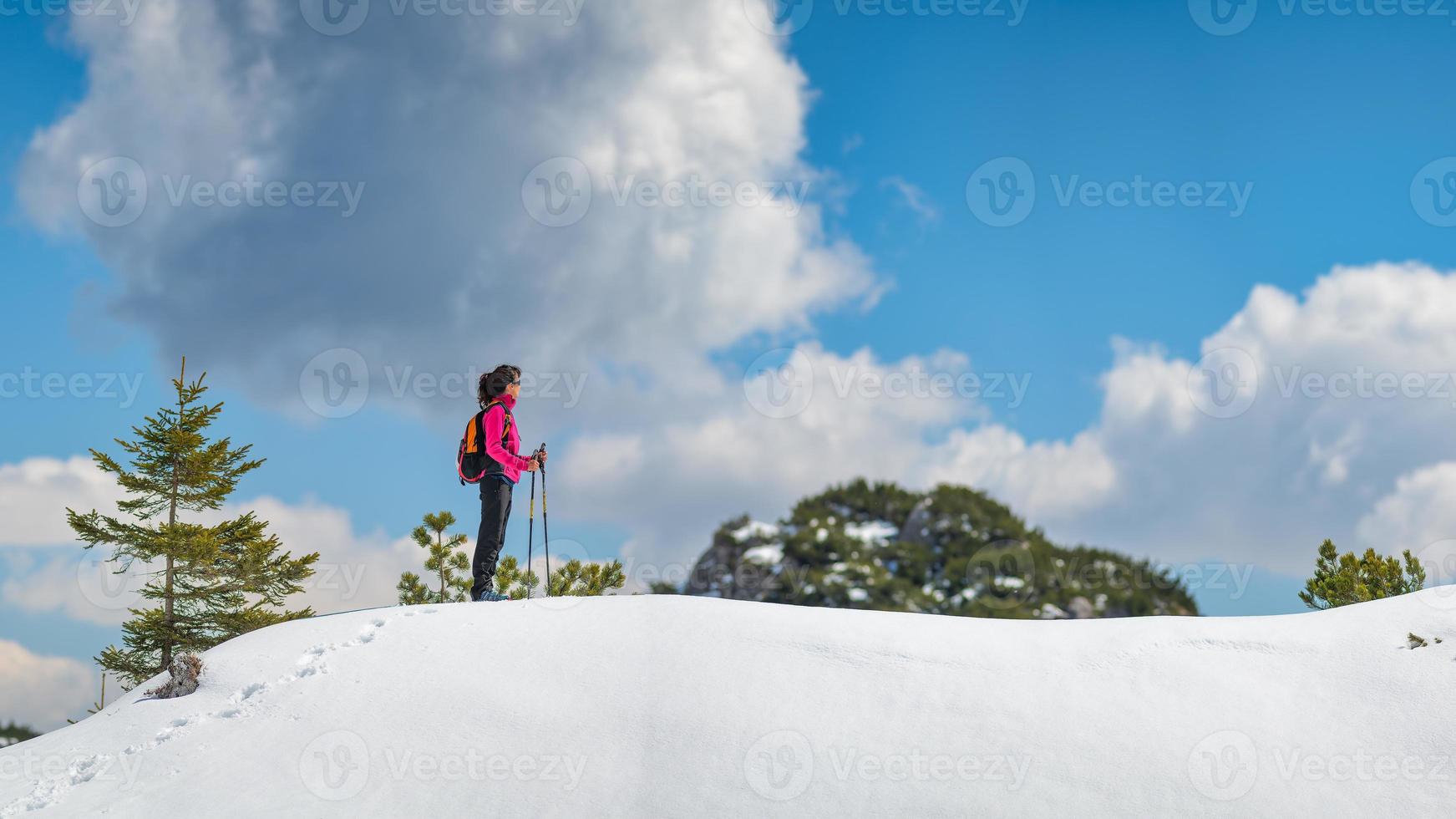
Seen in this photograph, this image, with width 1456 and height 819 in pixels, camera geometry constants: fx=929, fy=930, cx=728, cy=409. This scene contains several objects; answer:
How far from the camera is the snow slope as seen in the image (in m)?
6.11

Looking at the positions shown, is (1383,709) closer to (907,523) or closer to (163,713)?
(163,713)

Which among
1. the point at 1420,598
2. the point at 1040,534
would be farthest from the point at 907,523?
the point at 1420,598

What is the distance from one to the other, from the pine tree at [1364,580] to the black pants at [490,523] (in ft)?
34.9

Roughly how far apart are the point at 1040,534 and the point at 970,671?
118 ft

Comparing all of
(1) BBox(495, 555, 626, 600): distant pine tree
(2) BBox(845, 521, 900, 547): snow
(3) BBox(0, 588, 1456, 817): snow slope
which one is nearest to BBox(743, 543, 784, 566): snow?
(2) BBox(845, 521, 900, 547): snow

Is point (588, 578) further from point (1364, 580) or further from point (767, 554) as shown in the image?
point (767, 554)

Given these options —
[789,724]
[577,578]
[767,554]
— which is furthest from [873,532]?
[789,724]

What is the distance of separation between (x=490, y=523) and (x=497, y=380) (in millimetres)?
1569

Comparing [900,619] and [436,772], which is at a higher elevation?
[900,619]

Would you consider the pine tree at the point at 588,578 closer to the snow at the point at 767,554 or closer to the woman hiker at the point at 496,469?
the woman hiker at the point at 496,469

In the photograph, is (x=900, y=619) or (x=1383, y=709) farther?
(x=900, y=619)

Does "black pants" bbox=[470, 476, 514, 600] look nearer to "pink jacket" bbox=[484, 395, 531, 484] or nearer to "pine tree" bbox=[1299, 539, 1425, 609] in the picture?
"pink jacket" bbox=[484, 395, 531, 484]

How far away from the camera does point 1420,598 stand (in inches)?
333

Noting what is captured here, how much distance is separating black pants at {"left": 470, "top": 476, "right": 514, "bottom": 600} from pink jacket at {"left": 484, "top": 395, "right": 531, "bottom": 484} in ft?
0.57
